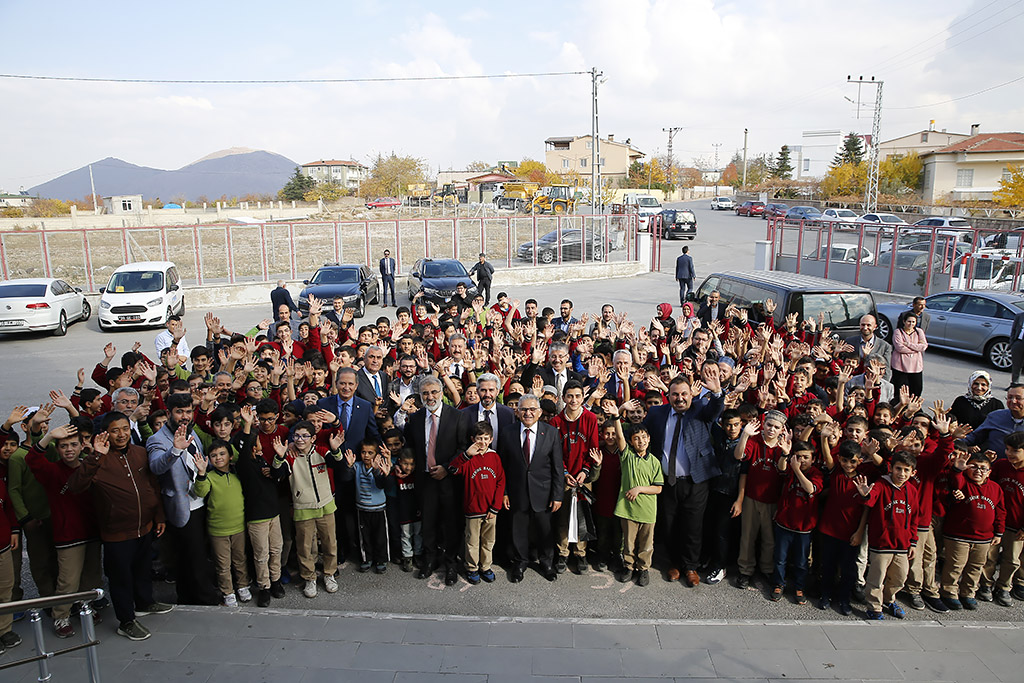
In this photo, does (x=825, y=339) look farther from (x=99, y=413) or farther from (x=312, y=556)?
(x=99, y=413)

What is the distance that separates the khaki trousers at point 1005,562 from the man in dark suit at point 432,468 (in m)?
4.32

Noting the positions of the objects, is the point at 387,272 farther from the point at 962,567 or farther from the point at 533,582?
the point at 962,567

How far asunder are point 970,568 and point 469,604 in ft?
13.1

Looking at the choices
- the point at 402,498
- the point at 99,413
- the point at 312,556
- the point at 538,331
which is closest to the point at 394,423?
the point at 402,498

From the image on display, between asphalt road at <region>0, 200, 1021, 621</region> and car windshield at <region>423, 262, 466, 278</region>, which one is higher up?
car windshield at <region>423, 262, 466, 278</region>

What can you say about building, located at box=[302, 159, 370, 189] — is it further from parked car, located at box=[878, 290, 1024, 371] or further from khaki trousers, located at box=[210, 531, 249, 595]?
khaki trousers, located at box=[210, 531, 249, 595]

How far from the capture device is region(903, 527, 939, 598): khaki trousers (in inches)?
203

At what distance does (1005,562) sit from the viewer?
208 inches

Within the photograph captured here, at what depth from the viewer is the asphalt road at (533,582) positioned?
5.27 metres

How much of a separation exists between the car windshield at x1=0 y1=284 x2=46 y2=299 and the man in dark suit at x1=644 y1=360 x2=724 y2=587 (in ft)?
56.0

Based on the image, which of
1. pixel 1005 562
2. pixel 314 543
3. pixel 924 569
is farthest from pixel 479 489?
pixel 1005 562

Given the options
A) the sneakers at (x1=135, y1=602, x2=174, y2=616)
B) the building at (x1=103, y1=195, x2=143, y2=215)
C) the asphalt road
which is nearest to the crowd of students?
the sneakers at (x1=135, y1=602, x2=174, y2=616)

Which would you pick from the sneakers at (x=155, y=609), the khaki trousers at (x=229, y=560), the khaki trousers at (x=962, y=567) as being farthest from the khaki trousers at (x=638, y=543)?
the sneakers at (x=155, y=609)

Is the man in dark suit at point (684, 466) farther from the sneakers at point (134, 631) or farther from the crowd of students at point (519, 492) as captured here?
the sneakers at point (134, 631)
